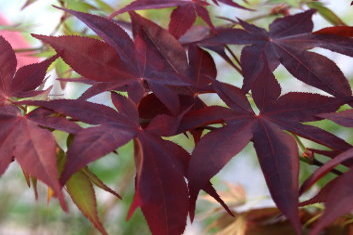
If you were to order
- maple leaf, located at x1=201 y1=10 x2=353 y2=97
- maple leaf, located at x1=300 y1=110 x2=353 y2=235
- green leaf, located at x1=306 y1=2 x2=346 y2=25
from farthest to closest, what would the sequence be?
1. green leaf, located at x1=306 y1=2 x2=346 y2=25
2. maple leaf, located at x1=201 y1=10 x2=353 y2=97
3. maple leaf, located at x1=300 y1=110 x2=353 y2=235

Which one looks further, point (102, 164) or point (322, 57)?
point (102, 164)

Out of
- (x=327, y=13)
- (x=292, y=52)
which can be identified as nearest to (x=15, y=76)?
(x=292, y=52)

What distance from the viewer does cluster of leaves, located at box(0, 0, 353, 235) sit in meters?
0.24

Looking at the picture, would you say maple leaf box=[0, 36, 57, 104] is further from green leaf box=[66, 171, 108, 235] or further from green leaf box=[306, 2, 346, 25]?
green leaf box=[306, 2, 346, 25]

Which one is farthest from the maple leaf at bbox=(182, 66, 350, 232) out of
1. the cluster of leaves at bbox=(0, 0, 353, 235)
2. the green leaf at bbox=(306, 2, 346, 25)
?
the green leaf at bbox=(306, 2, 346, 25)

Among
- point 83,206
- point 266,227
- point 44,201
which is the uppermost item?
point 83,206

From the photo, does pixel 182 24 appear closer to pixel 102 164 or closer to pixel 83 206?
pixel 83 206

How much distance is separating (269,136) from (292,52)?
0.11 meters

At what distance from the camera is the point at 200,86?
1.04 ft

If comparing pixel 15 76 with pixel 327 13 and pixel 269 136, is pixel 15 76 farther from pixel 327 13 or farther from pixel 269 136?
pixel 327 13

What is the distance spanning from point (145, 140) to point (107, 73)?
0.06 meters

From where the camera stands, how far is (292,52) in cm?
36

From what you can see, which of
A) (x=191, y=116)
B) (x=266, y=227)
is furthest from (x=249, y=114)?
(x=266, y=227)

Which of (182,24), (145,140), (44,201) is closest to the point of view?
(145,140)
